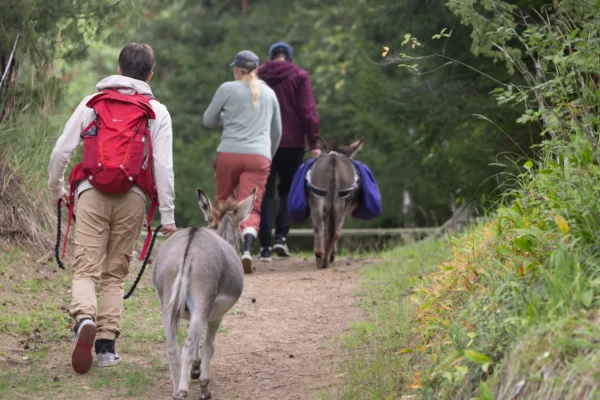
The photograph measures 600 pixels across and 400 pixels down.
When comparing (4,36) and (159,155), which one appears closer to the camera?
(159,155)

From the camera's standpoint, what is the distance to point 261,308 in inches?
353

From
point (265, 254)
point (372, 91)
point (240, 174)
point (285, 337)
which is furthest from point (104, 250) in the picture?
point (372, 91)

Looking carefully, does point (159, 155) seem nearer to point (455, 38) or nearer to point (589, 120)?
point (589, 120)

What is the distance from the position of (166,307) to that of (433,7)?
282 inches

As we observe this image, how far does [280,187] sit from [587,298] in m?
8.01

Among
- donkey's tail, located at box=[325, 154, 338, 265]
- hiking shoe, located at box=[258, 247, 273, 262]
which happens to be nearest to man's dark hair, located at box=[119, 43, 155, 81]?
donkey's tail, located at box=[325, 154, 338, 265]

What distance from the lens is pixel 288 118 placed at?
12.1 meters

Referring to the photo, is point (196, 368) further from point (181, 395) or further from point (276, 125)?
point (276, 125)

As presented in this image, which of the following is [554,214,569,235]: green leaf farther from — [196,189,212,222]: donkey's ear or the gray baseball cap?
the gray baseball cap

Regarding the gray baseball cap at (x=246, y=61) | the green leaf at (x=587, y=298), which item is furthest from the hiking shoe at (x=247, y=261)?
the green leaf at (x=587, y=298)

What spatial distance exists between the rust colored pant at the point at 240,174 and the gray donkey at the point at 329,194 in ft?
2.07

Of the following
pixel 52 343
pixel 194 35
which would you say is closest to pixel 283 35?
pixel 194 35

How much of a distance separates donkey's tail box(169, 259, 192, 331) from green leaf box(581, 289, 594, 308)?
91.4 inches

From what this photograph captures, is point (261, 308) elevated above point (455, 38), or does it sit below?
below
